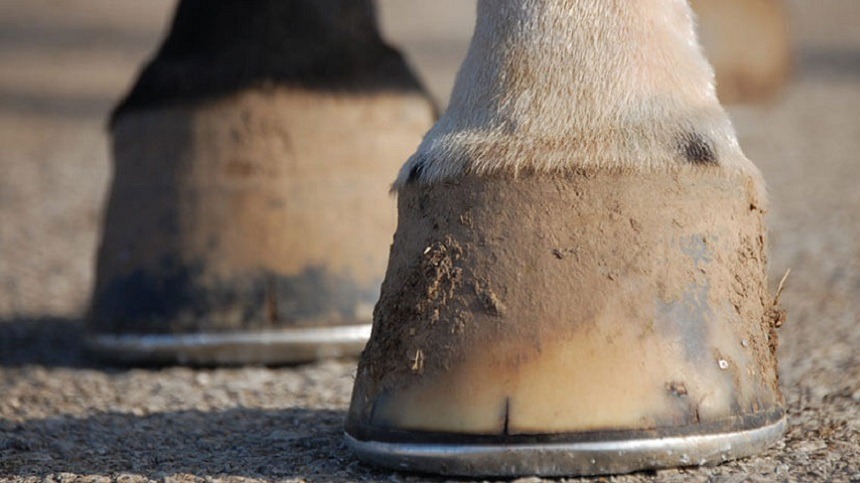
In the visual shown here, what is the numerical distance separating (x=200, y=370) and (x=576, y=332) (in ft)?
5.65

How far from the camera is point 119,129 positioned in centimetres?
365

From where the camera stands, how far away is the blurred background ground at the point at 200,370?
2.31 metres

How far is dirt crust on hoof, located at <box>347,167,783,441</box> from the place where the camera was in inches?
78.1

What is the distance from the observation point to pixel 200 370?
3.47 metres

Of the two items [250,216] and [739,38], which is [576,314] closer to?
[250,216]

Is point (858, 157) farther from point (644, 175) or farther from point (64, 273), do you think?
point (644, 175)

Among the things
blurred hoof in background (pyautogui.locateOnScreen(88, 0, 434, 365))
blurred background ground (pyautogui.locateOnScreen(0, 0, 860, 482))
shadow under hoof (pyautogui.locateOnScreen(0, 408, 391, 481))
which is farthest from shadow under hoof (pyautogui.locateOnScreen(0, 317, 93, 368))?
shadow under hoof (pyautogui.locateOnScreen(0, 408, 391, 481))

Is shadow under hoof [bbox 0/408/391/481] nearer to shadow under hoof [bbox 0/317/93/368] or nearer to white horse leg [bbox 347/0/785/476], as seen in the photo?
white horse leg [bbox 347/0/785/476]

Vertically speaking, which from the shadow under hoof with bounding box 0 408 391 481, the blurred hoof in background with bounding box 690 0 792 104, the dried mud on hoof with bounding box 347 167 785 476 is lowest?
the blurred hoof in background with bounding box 690 0 792 104

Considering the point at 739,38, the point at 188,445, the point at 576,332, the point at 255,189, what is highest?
the point at 576,332

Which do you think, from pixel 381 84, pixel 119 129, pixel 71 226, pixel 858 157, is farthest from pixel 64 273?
pixel 858 157

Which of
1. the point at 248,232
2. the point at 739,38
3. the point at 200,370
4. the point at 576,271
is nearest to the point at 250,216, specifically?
the point at 248,232

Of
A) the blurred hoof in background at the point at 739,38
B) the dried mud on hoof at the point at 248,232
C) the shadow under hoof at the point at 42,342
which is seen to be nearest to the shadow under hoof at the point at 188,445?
the dried mud on hoof at the point at 248,232

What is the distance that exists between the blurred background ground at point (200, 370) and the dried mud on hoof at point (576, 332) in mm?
104
